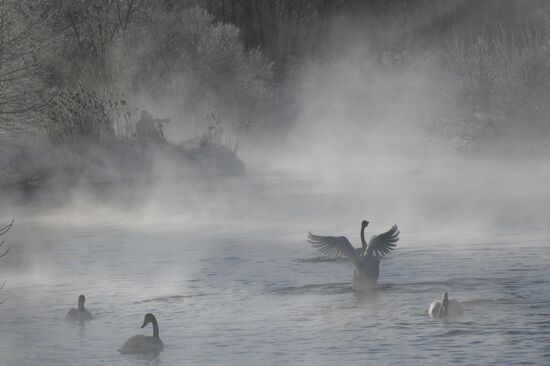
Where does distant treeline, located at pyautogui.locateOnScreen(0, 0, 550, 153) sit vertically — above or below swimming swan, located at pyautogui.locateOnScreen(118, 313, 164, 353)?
above

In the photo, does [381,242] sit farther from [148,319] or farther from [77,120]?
[77,120]

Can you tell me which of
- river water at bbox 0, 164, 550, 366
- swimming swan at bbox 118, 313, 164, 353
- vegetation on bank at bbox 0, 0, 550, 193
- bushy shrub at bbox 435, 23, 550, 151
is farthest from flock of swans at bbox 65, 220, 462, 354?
bushy shrub at bbox 435, 23, 550, 151

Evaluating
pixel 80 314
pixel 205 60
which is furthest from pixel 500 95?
pixel 80 314

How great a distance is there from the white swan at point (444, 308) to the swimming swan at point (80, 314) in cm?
417

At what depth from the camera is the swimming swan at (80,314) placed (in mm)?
15245

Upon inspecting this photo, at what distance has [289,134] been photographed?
52094 millimetres

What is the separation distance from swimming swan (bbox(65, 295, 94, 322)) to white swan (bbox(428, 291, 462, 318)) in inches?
164

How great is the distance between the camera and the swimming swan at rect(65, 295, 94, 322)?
50.0ft

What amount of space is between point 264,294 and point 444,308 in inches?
121

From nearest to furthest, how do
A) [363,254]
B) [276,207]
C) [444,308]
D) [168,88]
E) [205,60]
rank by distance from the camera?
[444,308]
[363,254]
[276,207]
[168,88]
[205,60]

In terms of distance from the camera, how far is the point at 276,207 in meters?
28.8

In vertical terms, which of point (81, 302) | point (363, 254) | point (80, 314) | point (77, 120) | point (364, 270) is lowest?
point (80, 314)

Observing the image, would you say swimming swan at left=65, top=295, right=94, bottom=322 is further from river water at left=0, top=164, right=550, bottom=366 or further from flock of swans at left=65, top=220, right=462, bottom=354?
river water at left=0, top=164, right=550, bottom=366

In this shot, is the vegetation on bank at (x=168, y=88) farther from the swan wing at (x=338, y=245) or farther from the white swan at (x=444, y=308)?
the white swan at (x=444, y=308)
